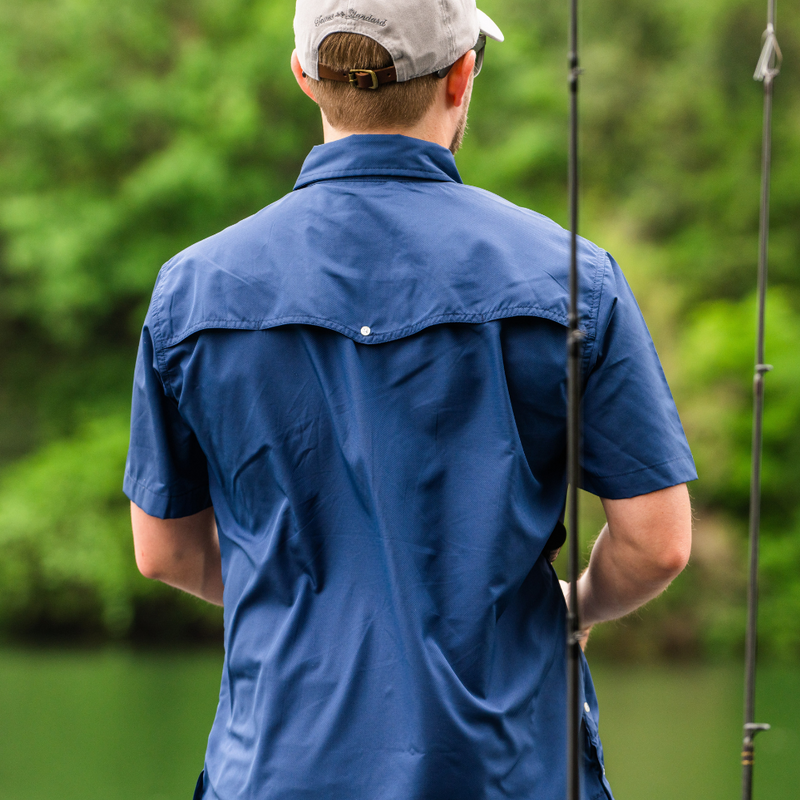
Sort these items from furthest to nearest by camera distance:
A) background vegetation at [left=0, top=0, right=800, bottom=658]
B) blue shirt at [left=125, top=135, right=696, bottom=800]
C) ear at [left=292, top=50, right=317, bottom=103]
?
background vegetation at [left=0, top=0, right=800, bottom=658]
ear at [left=292, top=50, right=317, bottom=103]
blue shirt at [left=125, top=135, right=696, bottom=800]

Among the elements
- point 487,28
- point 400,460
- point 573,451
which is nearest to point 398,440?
point 400,460

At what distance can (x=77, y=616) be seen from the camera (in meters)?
9.07

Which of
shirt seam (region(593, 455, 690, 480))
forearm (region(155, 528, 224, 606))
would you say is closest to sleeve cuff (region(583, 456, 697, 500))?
shirt seam (region(593, 455, 690, 480))

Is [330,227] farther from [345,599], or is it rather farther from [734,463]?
[734,463]

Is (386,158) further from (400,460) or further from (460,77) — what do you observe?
(400,460)

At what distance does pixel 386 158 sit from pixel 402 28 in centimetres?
10

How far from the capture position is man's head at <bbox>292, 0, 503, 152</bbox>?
0.82 meters

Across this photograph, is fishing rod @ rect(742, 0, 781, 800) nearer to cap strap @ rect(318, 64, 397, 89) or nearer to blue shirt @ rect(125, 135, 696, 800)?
blue shirt @ rect(125, 135, 696, 800)

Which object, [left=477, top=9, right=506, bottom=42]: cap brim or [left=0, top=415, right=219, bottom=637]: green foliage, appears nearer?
[left=477, top=9, right=506, bottom=42]: cap brim

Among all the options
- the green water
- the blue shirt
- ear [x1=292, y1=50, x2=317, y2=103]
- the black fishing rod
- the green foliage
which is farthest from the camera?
the green foliage

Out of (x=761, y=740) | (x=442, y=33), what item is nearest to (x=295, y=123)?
(x=761, y=740)

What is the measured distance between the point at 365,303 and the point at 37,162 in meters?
10.4

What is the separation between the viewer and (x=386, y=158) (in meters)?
0.85

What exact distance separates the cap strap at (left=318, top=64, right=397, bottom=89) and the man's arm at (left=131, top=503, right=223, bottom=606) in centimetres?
39
